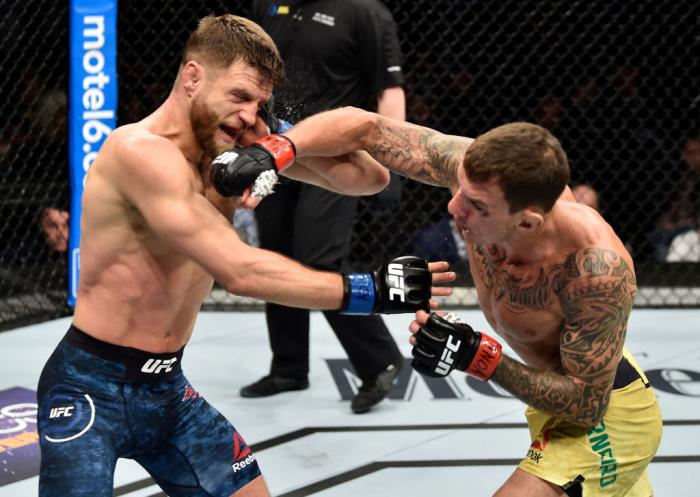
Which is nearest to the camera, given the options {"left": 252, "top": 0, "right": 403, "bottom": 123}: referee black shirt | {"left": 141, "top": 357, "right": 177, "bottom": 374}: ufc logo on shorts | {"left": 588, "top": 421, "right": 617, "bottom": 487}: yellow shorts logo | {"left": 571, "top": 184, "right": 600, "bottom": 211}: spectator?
{"left": 141, "top": 357, "right": 177, "bottom": 374}: ufc logo on shorts

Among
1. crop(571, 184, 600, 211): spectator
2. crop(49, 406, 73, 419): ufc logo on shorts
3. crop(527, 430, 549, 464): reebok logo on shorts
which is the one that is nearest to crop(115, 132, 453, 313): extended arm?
crop(49, 406, 73, 419): ufc logo on shorts

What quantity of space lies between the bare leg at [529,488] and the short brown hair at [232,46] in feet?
3.04

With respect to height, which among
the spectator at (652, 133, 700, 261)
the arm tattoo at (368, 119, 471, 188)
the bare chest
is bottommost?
the spectator at (652, 133, 700, 261)

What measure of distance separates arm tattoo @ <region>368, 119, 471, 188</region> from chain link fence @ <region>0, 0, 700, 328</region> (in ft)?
8.92

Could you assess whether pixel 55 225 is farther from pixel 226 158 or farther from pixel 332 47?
pixel 226 158

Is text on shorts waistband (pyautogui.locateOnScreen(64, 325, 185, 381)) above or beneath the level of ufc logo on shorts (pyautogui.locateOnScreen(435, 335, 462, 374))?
beneath

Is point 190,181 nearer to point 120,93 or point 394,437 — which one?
point 394,437

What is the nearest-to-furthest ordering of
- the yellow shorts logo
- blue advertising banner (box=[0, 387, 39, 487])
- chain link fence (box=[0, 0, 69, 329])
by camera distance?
the yellow shorts logo, blue advertising banner (box=[0, 387, 39, 487]), chain link fence (box=[0, 0, 69, 329])

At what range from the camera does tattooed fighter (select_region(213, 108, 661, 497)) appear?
1821 millimetres

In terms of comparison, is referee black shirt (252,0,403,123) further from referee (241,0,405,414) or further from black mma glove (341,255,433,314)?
black mma glove (341,255,433,314)

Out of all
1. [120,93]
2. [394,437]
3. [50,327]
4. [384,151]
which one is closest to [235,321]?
[50,327]

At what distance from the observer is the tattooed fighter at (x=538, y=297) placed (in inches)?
71.7

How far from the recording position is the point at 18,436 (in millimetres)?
3221

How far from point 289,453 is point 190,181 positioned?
1.53 metres
